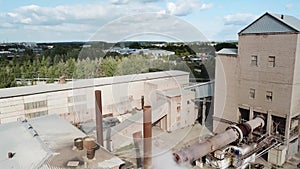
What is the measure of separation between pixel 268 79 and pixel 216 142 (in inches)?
191

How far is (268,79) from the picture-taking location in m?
13.9

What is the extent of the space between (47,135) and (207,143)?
7191mm

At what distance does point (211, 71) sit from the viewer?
65.1 ft

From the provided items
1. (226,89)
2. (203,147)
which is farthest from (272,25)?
(203,147)

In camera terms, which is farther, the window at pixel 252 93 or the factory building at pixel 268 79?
the window at pixel 252 93

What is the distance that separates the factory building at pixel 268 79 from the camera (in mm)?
13039

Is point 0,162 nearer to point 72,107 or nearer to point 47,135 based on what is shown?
point 47,135

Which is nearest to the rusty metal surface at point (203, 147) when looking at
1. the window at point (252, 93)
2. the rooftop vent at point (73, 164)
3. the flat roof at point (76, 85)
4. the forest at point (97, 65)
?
the window at point (252, 93)

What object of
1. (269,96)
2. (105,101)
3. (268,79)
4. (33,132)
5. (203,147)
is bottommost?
(203,147)

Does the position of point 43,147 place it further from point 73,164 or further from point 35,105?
point 35,105

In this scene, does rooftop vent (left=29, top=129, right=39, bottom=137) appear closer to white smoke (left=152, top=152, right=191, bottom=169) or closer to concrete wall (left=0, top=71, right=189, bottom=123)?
white smoke (left=152, top=152, right=191, bottom=169)

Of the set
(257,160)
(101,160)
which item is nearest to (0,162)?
(101,160)

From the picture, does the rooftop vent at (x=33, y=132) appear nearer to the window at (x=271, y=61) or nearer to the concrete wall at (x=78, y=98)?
the concrete wall at (x=78, y=98)

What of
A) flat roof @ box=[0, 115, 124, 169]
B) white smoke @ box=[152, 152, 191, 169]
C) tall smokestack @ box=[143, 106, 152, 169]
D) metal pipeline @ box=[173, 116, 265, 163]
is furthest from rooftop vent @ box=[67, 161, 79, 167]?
metal pipeline @ box=[173, 116, 265, 163]
